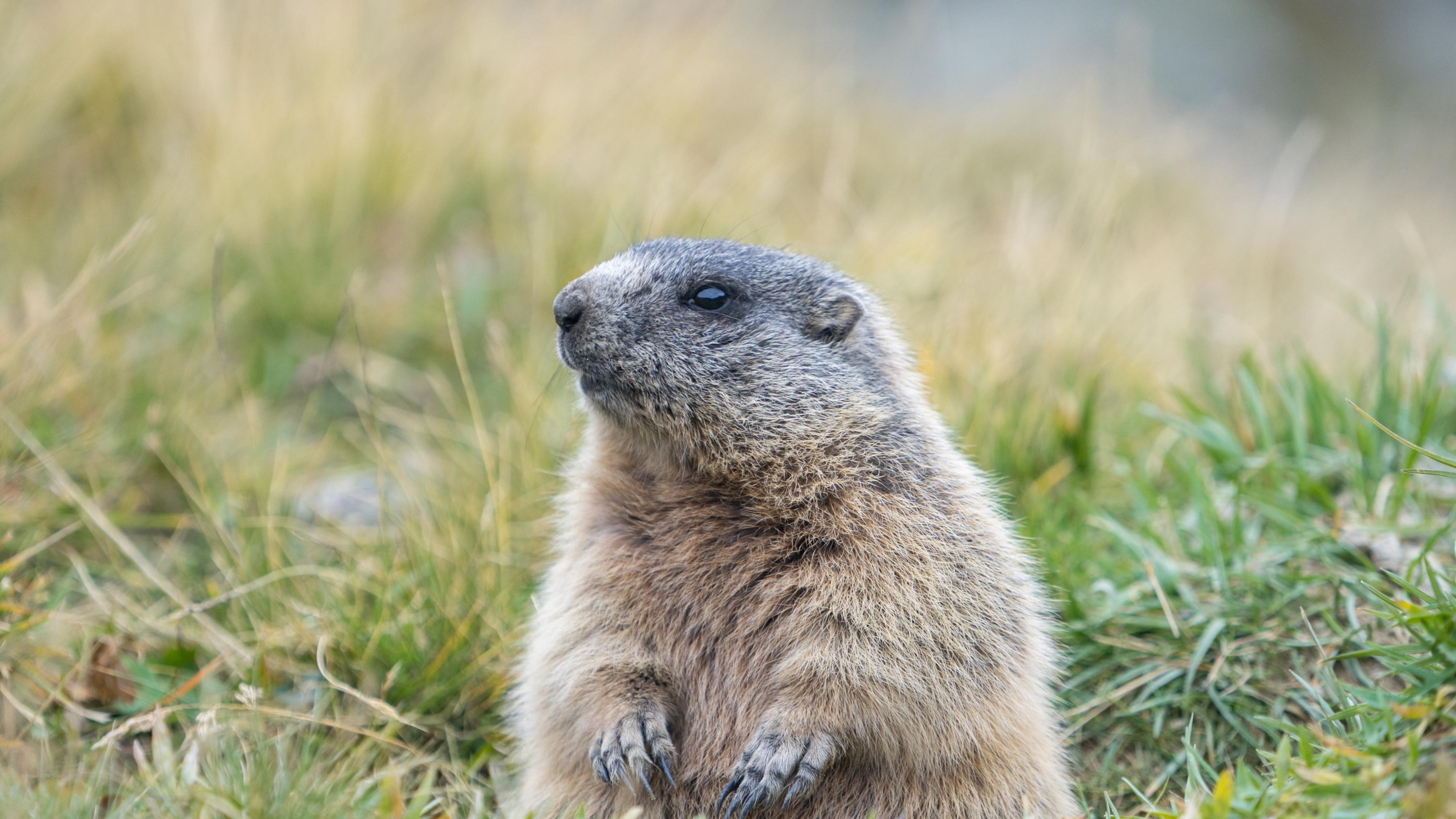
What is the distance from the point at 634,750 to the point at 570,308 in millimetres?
Answer: 1445

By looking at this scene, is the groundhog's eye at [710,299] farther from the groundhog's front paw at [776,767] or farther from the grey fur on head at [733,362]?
the groundhog's front paw at [776,767]

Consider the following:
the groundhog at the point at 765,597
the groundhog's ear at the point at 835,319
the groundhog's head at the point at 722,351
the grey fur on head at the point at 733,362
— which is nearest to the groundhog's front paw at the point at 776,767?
the groundhog at the point at 765,597

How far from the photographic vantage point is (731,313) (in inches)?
144

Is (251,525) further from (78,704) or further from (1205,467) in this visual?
(1205,467)

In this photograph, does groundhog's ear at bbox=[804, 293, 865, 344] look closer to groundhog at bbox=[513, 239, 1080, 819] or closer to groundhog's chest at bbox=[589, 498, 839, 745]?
groundhog at bbox=[513, 239, 1080, 819]

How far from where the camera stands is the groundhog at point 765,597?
10.2ft

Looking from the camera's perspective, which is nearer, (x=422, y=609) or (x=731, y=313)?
(x=731, y=313)

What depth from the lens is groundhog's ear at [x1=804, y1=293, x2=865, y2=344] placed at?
12.4 ft

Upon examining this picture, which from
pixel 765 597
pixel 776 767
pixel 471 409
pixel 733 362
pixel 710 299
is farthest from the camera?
pixel 471 409

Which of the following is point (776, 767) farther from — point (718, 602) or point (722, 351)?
point (722, 351)

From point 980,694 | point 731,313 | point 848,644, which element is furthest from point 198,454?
point 980,694

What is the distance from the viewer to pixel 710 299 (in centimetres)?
369

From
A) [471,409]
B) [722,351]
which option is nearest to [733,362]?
[722,351]

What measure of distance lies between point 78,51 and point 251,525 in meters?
4.55
